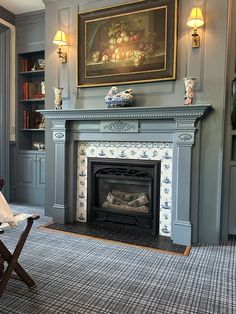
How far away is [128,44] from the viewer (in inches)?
126

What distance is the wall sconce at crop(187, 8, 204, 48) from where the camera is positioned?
8.86ft

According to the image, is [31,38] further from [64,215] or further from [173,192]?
[173,192]

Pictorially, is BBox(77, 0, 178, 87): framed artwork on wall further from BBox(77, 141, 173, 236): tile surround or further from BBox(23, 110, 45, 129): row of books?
BBox(23, 110, 45, 129): row of books

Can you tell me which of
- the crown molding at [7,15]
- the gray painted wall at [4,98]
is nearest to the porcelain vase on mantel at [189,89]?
the gray painted wall at [4,98]

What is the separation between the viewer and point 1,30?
4312mm

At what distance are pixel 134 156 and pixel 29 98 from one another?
2367 mm

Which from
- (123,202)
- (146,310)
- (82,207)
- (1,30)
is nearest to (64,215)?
(82,207)

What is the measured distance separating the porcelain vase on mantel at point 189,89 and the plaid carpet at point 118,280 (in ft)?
5.14

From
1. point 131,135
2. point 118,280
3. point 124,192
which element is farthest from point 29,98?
point 118,280

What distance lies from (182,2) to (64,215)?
2914 mm

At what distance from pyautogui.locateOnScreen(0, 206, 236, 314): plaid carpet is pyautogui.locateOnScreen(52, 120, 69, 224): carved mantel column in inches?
25.3

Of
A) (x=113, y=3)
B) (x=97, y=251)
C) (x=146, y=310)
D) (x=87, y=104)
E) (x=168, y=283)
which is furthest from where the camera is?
(x=87, y=104)

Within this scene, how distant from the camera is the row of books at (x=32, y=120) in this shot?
4672 millimetres

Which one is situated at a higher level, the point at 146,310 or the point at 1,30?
the point at 1,30
